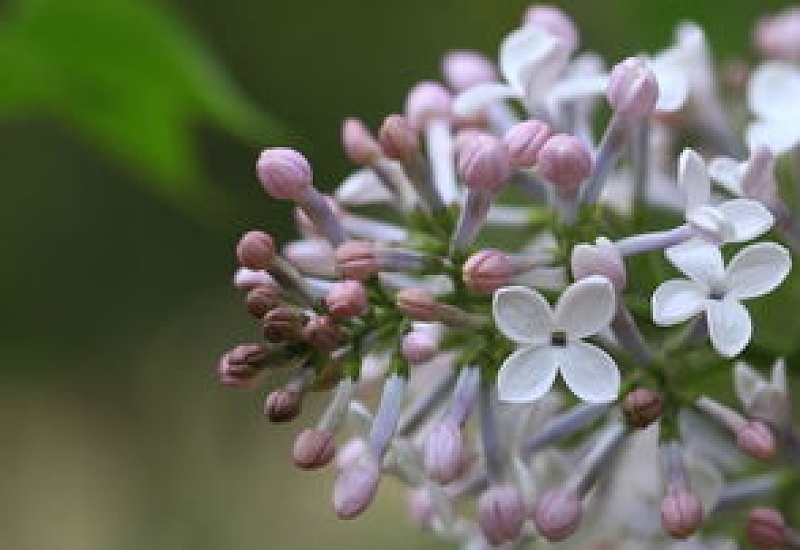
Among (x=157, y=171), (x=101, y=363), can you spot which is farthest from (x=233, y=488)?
(x=157, y=171)

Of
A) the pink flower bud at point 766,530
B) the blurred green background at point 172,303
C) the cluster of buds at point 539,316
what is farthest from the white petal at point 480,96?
the blurred green background at point 172,303

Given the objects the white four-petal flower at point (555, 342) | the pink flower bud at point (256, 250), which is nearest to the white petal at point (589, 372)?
the white four-petal flower at point (555, 342)

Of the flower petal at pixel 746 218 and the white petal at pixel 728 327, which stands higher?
the flower petal at pixel 746 218

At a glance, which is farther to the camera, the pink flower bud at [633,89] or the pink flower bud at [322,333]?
the pink flower bud at [633,89]

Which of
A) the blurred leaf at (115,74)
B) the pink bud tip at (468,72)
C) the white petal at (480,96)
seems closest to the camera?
the white petal at (480,96)

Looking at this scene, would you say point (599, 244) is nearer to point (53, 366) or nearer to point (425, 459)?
point (425, 459)

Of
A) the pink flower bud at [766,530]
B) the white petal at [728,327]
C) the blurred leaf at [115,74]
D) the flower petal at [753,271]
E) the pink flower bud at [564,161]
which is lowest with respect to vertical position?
the pink flower bud at [766,530]

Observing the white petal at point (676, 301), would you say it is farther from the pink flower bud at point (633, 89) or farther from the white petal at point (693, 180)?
the pink flower bud at point (633, 89)

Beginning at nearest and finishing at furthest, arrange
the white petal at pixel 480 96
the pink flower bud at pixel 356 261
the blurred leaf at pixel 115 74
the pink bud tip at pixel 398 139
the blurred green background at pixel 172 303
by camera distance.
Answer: the pink flower bud at pixel 356 261 < the pink bud tip at pixel 398 139 < the white petal at pixel 480 96 < the blurred leaf at pixel 115 74 < the blurred green background at pixel 172 303
